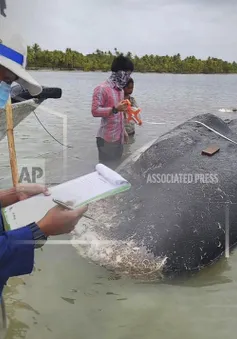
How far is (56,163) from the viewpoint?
10.2m

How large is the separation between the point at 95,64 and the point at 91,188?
68002 millimetres

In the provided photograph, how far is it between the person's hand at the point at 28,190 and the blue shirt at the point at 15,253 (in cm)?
41

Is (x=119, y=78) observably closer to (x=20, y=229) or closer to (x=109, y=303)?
(x=109, y=303)

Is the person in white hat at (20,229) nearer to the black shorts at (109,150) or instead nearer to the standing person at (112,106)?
the standing person at (112,106)

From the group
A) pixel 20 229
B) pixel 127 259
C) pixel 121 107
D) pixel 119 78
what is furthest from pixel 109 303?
pixel 119 78

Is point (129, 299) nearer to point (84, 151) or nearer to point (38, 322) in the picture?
point (38, 322)

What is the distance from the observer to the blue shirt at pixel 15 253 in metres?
2.48

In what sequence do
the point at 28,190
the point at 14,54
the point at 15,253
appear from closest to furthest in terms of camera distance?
the point at 15,253 < the point at 14,54 < the point at 28,190

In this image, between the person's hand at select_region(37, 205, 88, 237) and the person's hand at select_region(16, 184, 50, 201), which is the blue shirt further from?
the person's hand at select_region(16, 184, 50, 201)

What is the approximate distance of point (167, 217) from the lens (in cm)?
454

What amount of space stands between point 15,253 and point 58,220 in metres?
0.28

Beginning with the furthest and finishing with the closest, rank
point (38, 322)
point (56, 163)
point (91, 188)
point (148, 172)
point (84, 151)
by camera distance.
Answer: point (84, 151)
point (56, 163)
point (148, 172)
point (38, 322)
point (91, 188)

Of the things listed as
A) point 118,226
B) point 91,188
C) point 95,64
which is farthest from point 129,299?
point 95,64

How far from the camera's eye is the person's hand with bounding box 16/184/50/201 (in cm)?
296
